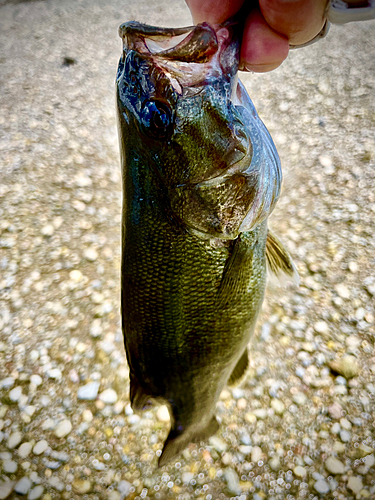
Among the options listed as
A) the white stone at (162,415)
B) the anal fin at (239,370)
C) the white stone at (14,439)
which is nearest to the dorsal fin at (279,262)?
the anal fin at (239,370)

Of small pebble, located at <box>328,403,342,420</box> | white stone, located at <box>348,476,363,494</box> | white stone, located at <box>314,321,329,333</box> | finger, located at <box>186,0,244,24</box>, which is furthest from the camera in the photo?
white stone, located at <box>314,321,329,333</box>

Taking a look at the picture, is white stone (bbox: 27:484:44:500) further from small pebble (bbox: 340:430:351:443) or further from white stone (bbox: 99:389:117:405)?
Result: small pebble (bbox: 340:430:351:443)

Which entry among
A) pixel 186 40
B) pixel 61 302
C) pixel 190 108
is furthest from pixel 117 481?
pixel 186 40

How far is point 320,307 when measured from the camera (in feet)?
8.14

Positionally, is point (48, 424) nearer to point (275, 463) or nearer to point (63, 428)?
point (63, 428)

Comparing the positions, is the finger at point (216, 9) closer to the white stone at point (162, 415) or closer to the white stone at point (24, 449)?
the white stone at point (162, 415)

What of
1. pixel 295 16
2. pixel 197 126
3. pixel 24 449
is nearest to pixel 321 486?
pixel 24 449

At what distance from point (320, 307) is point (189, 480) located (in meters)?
1.36

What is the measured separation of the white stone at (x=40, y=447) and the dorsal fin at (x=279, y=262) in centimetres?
165

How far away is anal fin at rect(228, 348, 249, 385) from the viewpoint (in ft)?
6.49

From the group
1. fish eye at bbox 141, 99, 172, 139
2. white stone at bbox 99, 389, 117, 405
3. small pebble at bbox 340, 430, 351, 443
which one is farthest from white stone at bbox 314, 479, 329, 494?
fish eye at bbox 141, 99, 172, 139

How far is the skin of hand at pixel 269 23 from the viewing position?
4.33 ft

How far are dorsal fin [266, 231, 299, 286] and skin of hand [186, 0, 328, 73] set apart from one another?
77 cm

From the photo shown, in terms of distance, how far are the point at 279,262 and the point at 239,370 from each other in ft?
2.23
